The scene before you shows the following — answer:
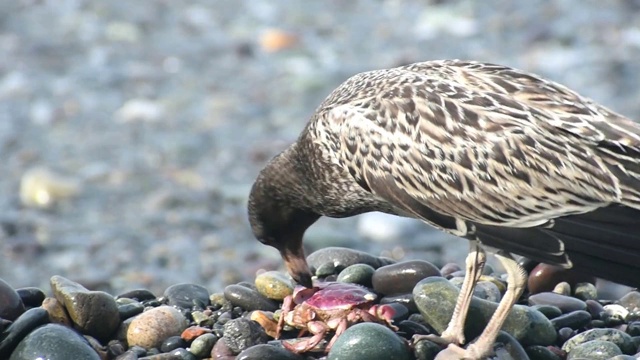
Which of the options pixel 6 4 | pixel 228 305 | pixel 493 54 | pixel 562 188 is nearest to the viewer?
pixel 562 188

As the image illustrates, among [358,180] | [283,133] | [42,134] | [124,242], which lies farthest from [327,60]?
[358,180]

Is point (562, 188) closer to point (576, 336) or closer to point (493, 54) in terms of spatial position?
point (576, 336)

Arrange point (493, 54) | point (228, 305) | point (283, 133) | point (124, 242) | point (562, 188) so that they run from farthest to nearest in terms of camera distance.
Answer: point (493, 54) → point (283, 133) → point (124, 242) → point (228, 305) → point (562, 188)

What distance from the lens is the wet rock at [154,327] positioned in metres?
7.35

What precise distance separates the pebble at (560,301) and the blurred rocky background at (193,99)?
17.9 ft

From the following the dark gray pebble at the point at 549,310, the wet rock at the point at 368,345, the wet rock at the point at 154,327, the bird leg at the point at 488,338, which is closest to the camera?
the wet rock at the point at 368,345

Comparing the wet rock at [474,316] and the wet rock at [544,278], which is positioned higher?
the wet rock at [474,316]

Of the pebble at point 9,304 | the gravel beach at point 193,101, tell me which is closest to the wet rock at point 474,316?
the pebble at point 9,304

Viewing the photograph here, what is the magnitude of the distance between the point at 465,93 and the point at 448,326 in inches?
54.7

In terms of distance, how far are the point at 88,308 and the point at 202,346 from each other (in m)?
0.68

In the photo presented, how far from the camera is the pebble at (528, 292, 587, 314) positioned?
25.9 ft

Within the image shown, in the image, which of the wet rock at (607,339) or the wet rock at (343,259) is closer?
the wet rock at (607,339)

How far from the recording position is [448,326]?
24.3 feet

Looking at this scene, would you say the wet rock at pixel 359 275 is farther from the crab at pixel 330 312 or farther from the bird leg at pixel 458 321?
the bird leg at pixel 458 321
